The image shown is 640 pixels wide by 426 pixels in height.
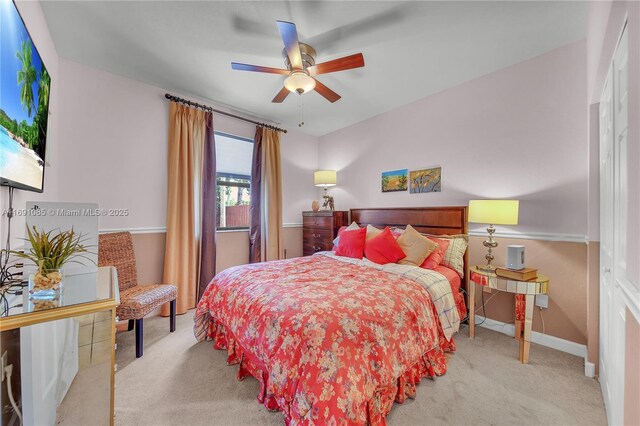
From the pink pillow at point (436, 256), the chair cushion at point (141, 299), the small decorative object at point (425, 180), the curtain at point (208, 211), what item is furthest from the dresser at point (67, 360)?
the small decorative object at point (425, 180)

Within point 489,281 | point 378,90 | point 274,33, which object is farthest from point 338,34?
point 489,281

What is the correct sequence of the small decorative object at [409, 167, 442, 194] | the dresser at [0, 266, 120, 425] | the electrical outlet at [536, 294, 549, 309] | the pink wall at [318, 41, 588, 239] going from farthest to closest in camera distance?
the small decorative object at [409, 167, 442, 194] < the electrical outlet at [536, 294, 549, 309] < the pink wall at [318, 41, 588, 239] < the dresser at [0, 266, 120, 425]

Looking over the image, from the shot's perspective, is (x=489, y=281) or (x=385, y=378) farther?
(x=489, y=281)

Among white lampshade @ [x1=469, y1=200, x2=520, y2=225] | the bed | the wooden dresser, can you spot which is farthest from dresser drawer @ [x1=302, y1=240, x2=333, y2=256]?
white lampshade @ [x1=469, y1=200, x2=520, y2=225]

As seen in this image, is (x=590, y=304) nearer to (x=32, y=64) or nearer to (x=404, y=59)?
(x=404, y=59)

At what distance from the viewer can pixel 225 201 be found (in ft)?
12.6

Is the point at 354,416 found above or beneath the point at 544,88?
beneath

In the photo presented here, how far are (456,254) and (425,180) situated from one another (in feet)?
3.55

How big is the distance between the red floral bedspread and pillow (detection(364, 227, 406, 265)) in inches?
18.2

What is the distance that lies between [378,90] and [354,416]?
3.25m

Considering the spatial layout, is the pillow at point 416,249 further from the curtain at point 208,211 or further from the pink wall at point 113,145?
the pink wall at point 113,145

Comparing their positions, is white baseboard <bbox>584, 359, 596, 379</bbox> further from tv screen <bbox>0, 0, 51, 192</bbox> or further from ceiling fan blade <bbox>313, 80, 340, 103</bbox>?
tv screen <bbox>0, 0, 51, 192</bbox>

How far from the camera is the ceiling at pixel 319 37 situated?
74.9 inches

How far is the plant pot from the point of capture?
3.46 feet
